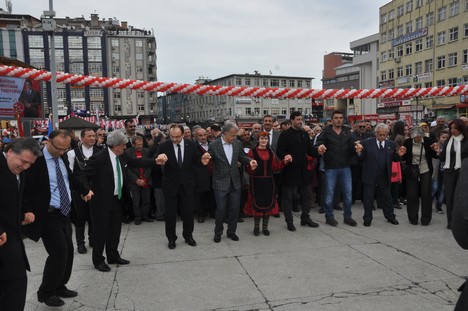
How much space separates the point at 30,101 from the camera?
7941mm

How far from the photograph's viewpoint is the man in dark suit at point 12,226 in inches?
99.3

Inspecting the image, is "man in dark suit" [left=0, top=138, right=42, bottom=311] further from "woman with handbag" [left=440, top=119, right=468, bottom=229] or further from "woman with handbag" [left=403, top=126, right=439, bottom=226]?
"woman with handbag" [left=403, top=126, right=439, bottom=226]

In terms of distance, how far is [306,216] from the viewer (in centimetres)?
639

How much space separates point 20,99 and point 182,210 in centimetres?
492

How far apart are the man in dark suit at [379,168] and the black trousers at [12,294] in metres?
5.41

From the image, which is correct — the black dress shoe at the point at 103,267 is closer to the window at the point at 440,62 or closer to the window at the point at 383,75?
the window at the point at 440,62

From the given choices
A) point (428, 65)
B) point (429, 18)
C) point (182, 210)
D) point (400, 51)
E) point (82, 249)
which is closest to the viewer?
point (82, 249)

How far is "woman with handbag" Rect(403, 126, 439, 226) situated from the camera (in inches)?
250

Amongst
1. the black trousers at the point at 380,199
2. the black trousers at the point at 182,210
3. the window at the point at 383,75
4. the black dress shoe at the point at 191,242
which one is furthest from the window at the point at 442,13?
the black dress shoe at the point at 191,242

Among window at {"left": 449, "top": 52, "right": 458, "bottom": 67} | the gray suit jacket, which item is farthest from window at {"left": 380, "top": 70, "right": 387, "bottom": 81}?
the gray suit jacket

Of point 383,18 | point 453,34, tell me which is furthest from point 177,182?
point 383,18

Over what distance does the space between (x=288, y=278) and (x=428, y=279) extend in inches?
60.8

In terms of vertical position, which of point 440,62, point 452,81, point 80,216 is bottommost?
point 80,216

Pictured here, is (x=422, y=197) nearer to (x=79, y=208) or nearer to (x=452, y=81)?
(x=79, y=208)
